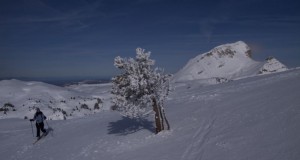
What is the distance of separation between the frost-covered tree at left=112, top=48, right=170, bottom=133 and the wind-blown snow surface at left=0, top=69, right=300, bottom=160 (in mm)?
2372

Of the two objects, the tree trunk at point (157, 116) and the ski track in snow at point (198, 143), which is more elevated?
the tree trunk at point (157, 116)

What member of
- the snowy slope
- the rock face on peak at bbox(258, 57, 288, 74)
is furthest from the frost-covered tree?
the rock face on peak at bbox(258, 57, 288, 74)

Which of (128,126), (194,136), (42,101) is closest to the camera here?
(194,136)

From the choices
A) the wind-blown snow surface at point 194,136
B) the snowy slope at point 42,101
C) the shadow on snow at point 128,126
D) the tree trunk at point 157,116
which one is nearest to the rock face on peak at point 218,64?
the snowy slope at point 42,101

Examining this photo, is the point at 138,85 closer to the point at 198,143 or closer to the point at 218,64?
the point at 198,143

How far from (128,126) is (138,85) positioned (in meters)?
7.74

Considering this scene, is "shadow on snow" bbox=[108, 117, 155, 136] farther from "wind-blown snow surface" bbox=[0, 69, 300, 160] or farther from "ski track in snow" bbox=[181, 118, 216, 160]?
"ski track in snow" bbox=[181, 118, 216, 160]

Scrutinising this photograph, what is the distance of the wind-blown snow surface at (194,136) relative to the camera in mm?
15750

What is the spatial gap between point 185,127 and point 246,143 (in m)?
7.47

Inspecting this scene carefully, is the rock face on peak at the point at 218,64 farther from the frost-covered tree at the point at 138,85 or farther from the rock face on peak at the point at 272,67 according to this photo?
the frost-covered tree at the point at 138,85

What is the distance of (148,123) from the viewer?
27750 millimetres

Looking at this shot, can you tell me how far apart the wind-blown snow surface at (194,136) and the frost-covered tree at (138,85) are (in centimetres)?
237

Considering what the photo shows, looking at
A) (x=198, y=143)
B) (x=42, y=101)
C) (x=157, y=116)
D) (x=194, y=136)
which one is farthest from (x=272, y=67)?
(x=198, y=143)

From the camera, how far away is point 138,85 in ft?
69.3
